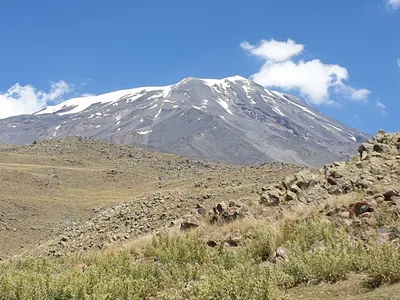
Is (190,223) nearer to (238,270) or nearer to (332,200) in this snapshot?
(332,200)

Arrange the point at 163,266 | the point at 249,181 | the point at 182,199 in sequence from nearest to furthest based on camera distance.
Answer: the point at 163,266 → the point at 182,199 → the point at 249,181

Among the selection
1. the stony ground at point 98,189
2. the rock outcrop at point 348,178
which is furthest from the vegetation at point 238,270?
the stony ground at point 98,189

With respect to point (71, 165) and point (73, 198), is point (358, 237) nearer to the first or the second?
point (73, 198)

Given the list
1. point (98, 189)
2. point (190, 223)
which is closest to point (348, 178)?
point (190, 223)

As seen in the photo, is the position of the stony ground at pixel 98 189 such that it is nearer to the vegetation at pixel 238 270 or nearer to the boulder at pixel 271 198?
the boulder at pixel 271 198

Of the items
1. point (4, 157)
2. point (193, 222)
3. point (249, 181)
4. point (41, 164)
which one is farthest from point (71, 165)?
point (193, 222)

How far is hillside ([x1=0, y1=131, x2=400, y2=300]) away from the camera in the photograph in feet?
20.9

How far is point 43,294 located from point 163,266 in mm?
2362

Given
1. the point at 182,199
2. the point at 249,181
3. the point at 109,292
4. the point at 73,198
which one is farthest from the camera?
the point at 73,198

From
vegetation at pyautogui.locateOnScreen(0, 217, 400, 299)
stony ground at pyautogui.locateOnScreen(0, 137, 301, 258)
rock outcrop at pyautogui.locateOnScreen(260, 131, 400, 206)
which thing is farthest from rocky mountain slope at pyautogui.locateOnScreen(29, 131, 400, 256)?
vegetation at pyautogui.locateOnScreen(0, 217, 400, 299)

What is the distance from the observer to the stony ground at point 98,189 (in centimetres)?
2047

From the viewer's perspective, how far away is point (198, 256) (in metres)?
9.18

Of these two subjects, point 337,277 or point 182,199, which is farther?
point 182,199

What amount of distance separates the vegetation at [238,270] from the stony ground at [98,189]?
5.29 m
